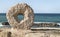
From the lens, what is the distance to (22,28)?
19.9 metres

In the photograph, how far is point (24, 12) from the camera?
20.4 m

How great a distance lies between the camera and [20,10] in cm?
2034

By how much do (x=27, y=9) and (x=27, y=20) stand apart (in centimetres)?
81

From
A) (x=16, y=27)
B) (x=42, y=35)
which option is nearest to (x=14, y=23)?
(x=16, y=27)

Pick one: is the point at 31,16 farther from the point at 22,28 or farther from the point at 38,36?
the point at 38,36

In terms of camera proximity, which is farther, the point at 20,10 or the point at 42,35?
the point at 20,10

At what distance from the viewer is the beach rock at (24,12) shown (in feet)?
65.5

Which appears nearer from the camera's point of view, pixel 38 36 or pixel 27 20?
pixel 38 36

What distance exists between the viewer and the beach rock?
1995 centimetres

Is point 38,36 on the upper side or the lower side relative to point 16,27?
upper

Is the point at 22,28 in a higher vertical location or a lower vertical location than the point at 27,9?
lower

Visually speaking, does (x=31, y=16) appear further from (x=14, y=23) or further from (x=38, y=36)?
(x=38, y=36)

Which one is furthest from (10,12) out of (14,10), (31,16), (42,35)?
(42,35)

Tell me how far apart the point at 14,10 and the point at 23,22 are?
1129 mm
